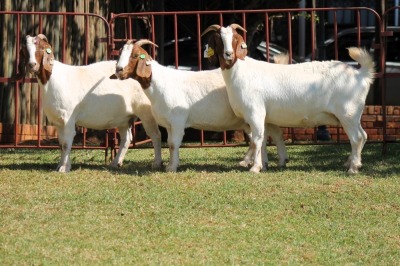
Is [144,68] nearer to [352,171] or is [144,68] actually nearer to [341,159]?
[352,171]

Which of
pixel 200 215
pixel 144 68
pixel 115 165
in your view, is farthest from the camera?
pixel 115 165

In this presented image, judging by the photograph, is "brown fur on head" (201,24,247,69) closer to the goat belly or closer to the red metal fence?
the goat belly

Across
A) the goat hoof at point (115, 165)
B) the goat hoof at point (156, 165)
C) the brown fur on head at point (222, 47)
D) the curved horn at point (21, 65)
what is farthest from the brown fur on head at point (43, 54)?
the brown fur on head at point (222, 47)

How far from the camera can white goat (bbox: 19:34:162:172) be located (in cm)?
1242

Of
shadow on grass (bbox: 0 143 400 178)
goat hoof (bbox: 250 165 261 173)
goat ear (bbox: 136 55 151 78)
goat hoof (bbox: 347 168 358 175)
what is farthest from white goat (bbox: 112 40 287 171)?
goat hoof (bbox: 347 168 358 175)

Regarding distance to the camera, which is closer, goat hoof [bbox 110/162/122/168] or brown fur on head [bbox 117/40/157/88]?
brown fur on head [bbox 117/40/157/88]

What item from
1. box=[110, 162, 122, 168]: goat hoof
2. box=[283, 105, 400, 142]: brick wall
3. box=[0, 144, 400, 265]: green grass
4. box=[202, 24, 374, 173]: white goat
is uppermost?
box=[202, 24, 374, 173]: white goat

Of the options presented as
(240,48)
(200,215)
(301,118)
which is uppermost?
(240,48)

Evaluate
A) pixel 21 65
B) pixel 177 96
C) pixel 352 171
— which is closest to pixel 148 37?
pixel 21 65

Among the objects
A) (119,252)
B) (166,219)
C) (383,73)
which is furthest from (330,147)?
(119,252)

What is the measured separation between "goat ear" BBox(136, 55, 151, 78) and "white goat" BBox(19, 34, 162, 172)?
0.60 meters

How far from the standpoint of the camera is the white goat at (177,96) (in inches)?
482

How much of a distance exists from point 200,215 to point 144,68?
2924 mm

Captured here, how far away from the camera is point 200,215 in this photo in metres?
9.88
